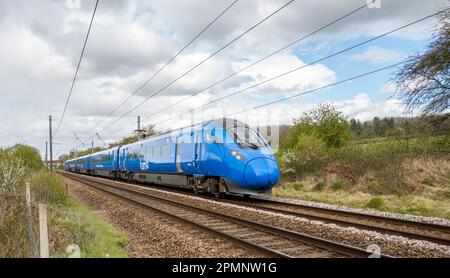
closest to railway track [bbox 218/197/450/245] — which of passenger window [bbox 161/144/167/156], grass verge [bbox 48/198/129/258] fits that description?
grass verge [bbox 48/198/129/258]

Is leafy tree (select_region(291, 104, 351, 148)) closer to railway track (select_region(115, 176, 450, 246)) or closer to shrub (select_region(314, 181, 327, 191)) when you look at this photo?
shrub (select_region(314, 181, 327, 191))

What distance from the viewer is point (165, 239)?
28.3 feet

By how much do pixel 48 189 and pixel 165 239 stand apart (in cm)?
1051

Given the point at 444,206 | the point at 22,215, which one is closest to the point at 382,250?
the point at 444,206

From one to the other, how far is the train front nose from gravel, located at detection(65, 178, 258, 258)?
343 centimetres

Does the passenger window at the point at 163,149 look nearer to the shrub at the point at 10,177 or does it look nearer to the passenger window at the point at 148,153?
the passenger window at the point at 148,153

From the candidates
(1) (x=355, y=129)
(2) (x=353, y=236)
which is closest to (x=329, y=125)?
(1) (x=355, y=129)

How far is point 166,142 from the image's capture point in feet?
66.3

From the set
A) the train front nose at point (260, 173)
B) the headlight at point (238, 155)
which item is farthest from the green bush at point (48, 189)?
the train front nose at point (260, 173)

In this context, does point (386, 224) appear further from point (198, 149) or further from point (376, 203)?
point (198, 149)

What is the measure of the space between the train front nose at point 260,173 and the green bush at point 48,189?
27.2ft

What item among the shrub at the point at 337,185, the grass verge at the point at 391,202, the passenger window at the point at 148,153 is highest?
the passenger window at the point at 148,153

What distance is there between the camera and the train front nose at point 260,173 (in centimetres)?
1346
